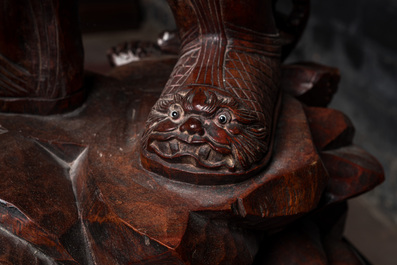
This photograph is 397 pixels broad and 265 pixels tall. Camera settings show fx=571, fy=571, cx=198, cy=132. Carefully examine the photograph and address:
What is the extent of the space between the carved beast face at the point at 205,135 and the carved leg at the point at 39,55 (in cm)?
27

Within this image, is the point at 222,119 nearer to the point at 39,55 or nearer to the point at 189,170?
the point at 189,170

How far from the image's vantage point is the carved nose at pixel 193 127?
3.06ft

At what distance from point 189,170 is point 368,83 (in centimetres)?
139

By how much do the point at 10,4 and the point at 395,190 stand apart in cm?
155

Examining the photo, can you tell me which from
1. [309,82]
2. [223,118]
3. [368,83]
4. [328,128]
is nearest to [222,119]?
[223,118]

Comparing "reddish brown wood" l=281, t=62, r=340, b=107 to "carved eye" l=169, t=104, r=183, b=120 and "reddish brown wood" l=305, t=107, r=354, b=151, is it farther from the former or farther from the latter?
"carved eye" l=169, t=104, r=183, b=120

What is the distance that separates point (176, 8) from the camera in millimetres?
1104

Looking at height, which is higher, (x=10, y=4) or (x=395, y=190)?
(x=10, y=4)

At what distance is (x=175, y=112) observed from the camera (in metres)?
0.97

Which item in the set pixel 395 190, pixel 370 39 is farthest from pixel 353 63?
pixel 395 190

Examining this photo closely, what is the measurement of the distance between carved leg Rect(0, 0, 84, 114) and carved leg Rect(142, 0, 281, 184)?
0.22m

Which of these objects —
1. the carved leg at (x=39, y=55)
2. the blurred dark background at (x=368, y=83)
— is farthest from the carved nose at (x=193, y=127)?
the blurred dark background at (x=368, y=83)

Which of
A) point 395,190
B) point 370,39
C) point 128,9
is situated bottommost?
point 128,9

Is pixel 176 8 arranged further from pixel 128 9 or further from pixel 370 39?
pixel 128 9
